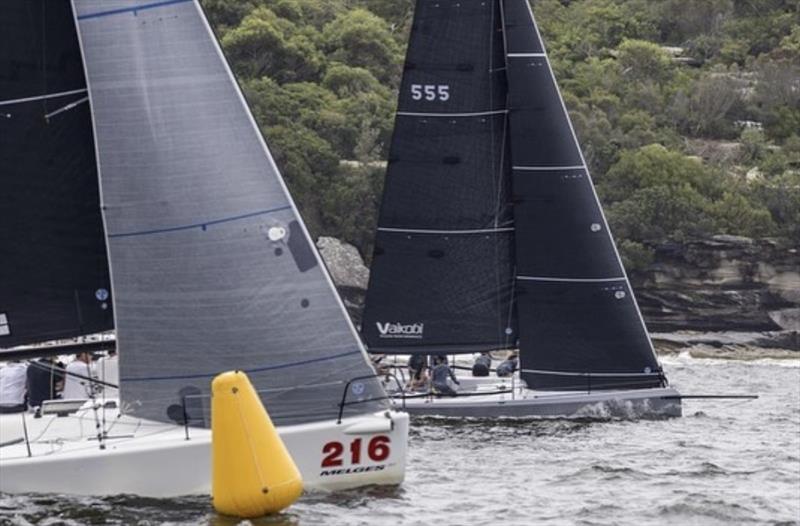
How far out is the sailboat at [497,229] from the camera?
83.4ft

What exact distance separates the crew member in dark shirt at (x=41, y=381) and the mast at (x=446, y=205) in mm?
9092

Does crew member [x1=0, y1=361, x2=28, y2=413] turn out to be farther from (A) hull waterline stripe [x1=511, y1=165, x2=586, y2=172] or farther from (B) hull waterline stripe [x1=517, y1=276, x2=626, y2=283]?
(A) hull waterline stripe [x1=511, y1=165, x2=586, y2=172]

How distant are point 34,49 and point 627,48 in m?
72.6

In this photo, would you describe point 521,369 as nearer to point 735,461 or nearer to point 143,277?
point 735,461

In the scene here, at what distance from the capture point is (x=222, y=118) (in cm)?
1550

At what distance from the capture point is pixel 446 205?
1019 inches

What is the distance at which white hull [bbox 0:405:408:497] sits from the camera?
48.5 feet

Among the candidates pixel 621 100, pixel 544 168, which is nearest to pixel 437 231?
pixel 544 168

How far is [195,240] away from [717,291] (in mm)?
48142

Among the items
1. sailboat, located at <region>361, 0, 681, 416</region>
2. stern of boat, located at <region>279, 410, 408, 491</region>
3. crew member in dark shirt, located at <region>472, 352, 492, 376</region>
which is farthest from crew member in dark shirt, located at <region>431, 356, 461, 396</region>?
stern of boat, located at <region>279, 410, 408, 491</region>

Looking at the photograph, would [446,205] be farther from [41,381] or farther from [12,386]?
[12,386]

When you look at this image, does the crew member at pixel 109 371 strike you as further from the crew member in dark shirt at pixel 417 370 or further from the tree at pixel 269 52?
the tree at pixel 269 52

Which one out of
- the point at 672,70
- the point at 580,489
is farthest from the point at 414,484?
the point at 672,70

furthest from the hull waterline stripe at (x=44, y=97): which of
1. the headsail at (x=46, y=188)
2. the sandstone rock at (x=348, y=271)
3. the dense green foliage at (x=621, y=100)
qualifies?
the dense green foliage at (x=621, y=100)
